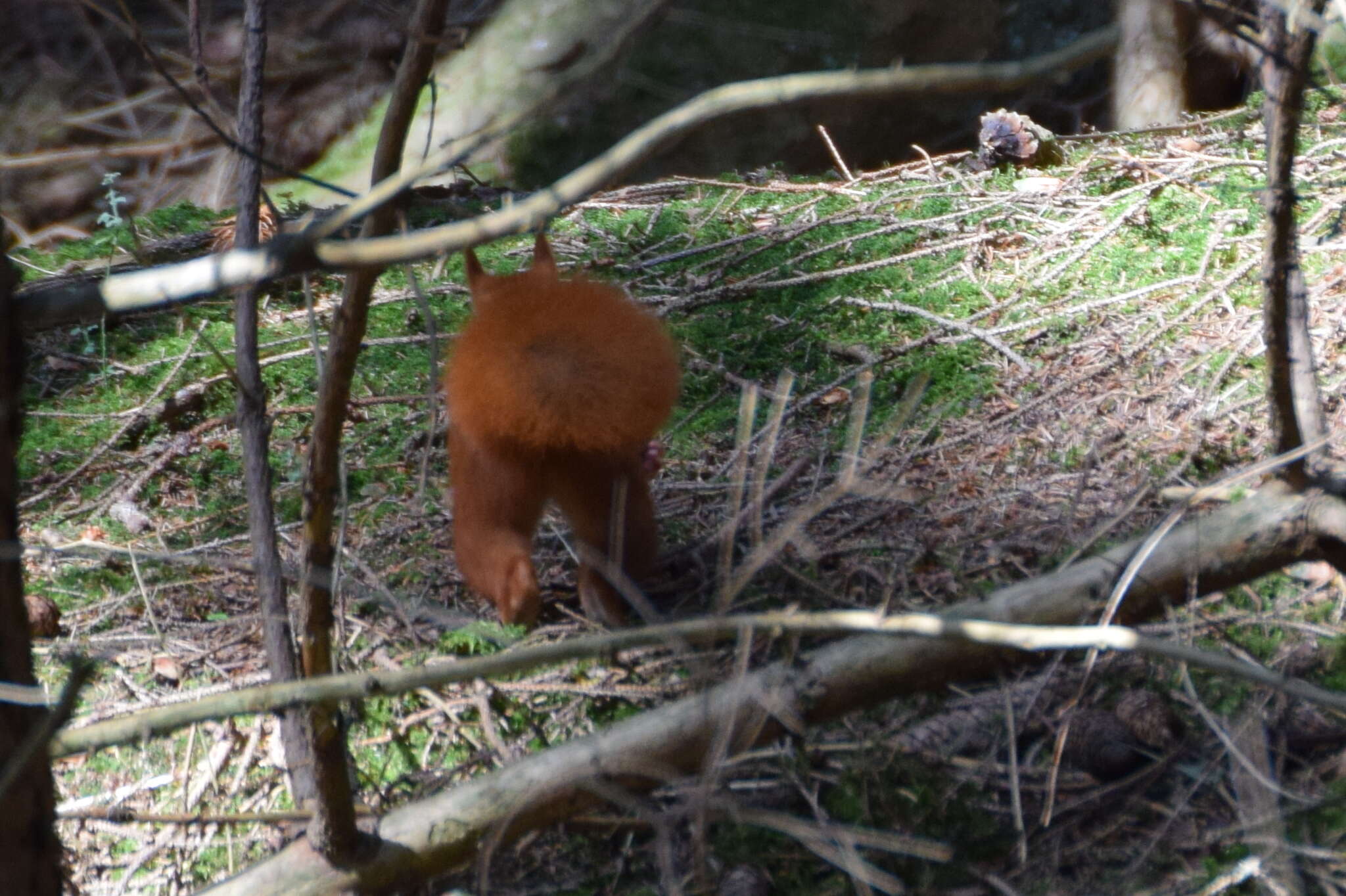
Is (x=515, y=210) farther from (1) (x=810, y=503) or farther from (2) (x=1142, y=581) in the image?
(1) (x=810, y=503)

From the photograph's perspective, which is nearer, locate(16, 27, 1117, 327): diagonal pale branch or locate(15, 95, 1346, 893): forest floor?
locate(16, 27, 1117, 327): diagonal pale branch

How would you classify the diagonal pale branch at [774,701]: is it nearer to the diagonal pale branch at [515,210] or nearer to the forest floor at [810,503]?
the forest floor at [810,503]

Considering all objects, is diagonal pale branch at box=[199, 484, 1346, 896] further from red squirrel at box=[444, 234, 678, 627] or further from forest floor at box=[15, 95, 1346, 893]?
red squirrel at box=[444, 234, 678, 627]

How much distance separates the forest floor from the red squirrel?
0.15 metres

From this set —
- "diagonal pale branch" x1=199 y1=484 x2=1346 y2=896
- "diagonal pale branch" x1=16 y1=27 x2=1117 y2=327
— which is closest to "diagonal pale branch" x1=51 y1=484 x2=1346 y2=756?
"diagonal pale branch" x1=199 y1=484 x2=1346 y2=896

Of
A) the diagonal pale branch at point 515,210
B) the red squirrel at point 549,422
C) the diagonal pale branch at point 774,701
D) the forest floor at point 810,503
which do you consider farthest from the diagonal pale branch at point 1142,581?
the diagonal pale branch at point 515,210

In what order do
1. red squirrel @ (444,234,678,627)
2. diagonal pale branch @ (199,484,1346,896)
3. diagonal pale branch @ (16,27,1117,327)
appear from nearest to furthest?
diagonal pale branch @ (16,27,1117,327)
diagonal pale branch @ (199,484,1346,896)
red squirrel @ (444,234,678,627)

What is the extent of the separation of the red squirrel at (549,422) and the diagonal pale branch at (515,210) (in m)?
1.34

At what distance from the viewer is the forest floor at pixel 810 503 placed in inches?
80.4

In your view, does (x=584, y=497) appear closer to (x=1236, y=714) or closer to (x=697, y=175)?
(x=1236, y=714)

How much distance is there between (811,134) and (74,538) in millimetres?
5006

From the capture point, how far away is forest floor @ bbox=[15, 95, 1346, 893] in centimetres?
204

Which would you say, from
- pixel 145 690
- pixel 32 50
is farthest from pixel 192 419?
pixel 32 50

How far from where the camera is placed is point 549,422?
2461mm
